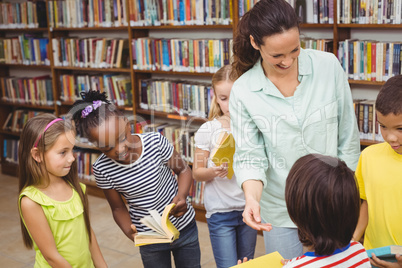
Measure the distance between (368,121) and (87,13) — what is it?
9.19 feet

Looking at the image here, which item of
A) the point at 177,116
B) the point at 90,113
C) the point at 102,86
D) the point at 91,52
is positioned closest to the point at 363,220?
the point at 90,113

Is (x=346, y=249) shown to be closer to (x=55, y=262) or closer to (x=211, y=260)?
(x=55, y=262)

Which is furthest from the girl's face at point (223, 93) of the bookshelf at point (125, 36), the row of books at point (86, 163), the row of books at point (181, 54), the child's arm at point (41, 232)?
the row of books at point (86, 163)

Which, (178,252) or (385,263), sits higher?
(385,263)

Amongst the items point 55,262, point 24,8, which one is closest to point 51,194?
point 55,262

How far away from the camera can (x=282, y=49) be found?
1.57 m

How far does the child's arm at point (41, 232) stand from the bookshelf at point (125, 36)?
2.19 metres

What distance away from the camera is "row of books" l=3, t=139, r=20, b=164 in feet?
18.5

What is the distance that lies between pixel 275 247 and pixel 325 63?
69 cm

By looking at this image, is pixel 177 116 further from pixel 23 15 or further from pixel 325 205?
pixel 325 205

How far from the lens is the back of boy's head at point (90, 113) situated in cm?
194

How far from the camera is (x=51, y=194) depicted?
192 centimetres

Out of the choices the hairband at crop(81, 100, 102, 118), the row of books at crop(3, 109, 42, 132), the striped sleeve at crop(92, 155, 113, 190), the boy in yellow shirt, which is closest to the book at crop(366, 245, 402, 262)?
the boy in yellow shirt

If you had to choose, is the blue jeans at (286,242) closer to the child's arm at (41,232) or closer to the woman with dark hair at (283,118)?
the woman with dark hair at (283,118)
